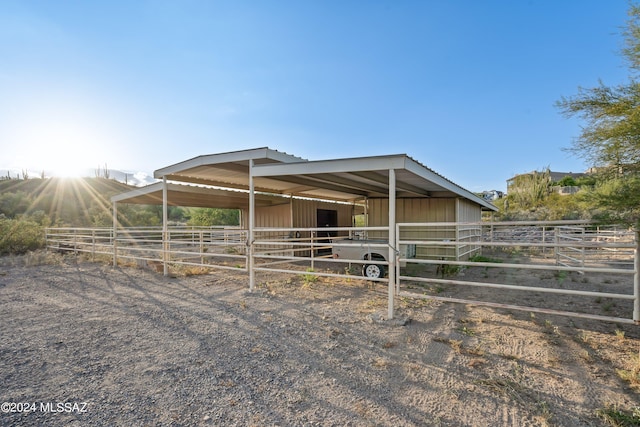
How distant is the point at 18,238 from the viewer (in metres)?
12.6

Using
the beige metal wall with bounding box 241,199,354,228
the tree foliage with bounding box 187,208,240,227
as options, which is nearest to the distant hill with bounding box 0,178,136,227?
the tree foliage with bounding box 187,208,240,227

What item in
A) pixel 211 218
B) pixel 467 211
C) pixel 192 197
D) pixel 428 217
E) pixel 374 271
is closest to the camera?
pixel 374 271

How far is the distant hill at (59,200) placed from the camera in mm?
21000

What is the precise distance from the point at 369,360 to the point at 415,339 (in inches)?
32.8

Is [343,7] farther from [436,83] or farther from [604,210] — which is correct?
[604,210]

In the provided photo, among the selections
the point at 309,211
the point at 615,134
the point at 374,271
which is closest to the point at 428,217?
the point at 374,271

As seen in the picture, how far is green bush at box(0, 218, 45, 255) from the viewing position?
485 inches

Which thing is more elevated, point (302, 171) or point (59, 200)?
point (59, 200)

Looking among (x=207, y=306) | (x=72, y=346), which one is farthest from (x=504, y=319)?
(x=72, y=346)

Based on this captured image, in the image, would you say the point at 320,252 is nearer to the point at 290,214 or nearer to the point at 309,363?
the point at 290,214

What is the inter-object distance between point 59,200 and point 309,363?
1181 inches

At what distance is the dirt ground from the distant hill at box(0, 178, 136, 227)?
57.6 ft

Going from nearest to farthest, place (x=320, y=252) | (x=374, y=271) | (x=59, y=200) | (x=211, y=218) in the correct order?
(x=374, y=271) → (x=320, y=252) → (x=211, y=218) → (x=59, y=200)

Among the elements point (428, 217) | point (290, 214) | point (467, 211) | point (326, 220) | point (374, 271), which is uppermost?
point (467, 211)
